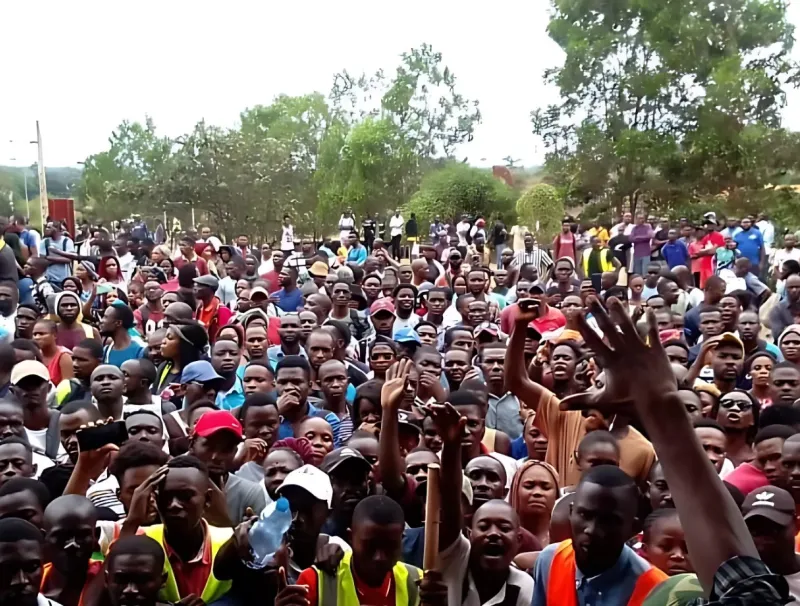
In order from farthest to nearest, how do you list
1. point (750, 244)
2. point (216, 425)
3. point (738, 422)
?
1. point (750, 244)
2. point (738, 422)
3. point (216, 425)

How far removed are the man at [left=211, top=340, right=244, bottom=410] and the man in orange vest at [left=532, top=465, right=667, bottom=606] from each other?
3.34 meters

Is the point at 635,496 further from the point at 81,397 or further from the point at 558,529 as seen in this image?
the point at 81,397

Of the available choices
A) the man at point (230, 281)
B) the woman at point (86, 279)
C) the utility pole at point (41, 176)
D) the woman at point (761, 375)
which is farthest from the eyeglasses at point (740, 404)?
the utility pole at point (41, 176)

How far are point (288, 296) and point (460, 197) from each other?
66.0 feet

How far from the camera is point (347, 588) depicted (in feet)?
11.2

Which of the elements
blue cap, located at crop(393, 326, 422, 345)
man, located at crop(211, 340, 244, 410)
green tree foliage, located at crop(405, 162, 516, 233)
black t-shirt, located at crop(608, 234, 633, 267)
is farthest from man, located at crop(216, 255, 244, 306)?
green tree foliage, located at crop(405, 162, 516, 233)

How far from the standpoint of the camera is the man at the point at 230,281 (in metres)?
11.0

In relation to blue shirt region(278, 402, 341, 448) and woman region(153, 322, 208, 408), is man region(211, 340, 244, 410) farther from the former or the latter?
blue shirt region(278, 402, 341, 448)

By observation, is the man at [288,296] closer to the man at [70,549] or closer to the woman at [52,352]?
the woman at [52,352]

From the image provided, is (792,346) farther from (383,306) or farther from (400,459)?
(400,459)

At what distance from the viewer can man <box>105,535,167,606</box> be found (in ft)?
10.4

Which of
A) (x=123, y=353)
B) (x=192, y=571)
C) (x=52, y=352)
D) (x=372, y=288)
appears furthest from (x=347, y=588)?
(x=372, y=288)

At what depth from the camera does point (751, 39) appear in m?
27.3

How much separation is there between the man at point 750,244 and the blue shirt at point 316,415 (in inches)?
415
